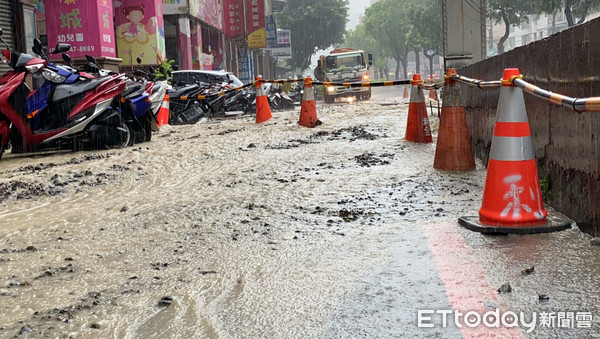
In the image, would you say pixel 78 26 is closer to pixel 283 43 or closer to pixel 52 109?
pixel 52 109

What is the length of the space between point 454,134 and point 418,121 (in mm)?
2817

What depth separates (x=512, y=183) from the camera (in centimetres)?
418

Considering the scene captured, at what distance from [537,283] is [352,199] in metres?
2.51

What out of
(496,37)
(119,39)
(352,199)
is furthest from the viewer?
(496,37)

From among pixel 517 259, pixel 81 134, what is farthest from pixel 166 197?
pixel 81 134

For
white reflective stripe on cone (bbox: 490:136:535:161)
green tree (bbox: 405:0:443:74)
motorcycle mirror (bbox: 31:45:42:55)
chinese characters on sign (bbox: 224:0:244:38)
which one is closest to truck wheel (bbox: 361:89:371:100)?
chinese characters on sign (bbox: 224:0:244:38)

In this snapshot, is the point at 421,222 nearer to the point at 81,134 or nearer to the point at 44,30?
the point at 81,134

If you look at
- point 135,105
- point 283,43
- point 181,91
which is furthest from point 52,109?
point 283,43

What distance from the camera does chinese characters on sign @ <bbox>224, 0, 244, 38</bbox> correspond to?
4647 cm

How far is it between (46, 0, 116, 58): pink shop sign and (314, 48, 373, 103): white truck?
1516 cm

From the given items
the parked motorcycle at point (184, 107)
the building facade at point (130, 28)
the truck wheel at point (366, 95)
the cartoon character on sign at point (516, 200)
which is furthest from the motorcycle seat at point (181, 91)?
the truck wheel at point (366, 95)

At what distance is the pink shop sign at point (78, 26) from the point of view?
62.7ft

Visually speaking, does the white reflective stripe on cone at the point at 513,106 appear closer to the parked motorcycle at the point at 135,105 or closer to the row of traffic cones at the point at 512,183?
the row of traffic cones at the point at 512,183

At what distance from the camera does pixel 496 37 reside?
115812 mm
